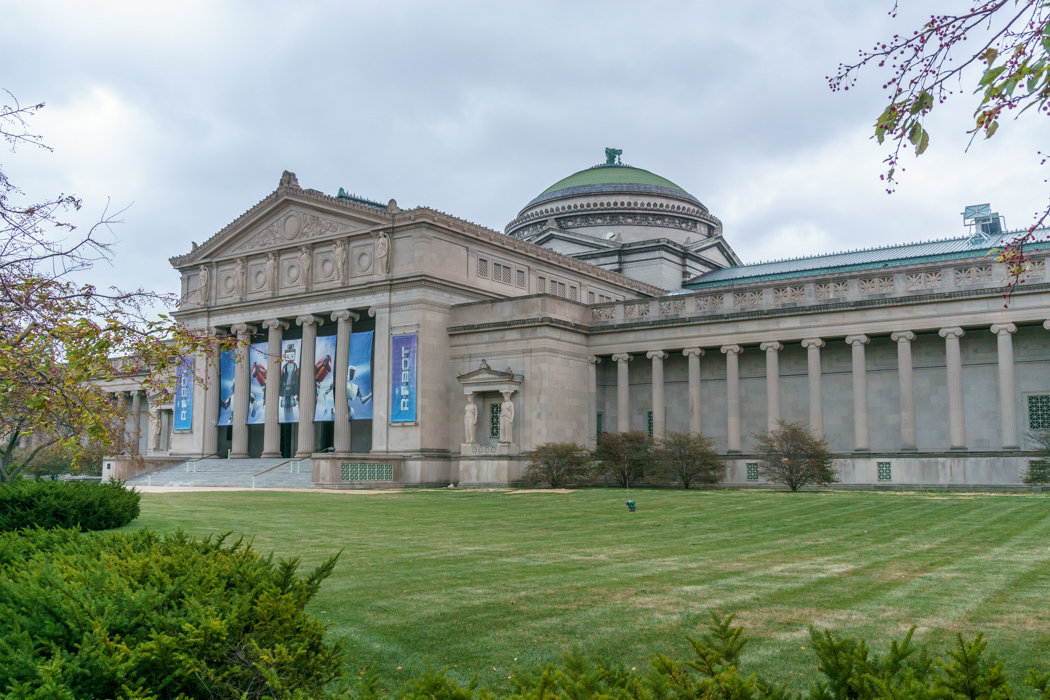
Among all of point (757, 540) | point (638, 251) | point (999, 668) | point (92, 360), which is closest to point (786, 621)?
point (999, 668)

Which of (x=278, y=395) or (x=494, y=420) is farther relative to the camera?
(x=278, y=395)

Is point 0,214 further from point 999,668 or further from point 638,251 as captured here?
point 638,251

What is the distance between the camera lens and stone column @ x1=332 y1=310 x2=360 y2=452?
187ft

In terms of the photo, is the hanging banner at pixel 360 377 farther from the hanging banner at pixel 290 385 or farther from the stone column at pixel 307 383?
the hanging banner at pixel 290 385

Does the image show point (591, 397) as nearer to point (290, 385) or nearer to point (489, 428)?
point (489, 428)

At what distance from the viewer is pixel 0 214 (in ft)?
44.1

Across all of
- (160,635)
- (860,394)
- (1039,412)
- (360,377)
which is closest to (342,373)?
(360,377)

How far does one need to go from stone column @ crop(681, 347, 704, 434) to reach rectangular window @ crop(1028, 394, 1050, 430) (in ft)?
52.1

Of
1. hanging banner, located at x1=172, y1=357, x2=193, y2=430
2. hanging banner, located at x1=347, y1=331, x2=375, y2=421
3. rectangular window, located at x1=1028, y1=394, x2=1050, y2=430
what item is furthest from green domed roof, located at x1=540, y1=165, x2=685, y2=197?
rectangular window, located at x1=1028, y1=394, x2=1050, y2=430

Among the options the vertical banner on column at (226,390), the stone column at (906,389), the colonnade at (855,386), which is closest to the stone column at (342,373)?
the vertical banner on column at (226,390)

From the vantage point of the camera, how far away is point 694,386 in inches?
1991

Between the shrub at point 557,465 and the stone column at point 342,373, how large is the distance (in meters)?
15.0

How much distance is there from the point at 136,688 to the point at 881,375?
46.2 metres

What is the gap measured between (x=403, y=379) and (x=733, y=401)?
18.9 meters
